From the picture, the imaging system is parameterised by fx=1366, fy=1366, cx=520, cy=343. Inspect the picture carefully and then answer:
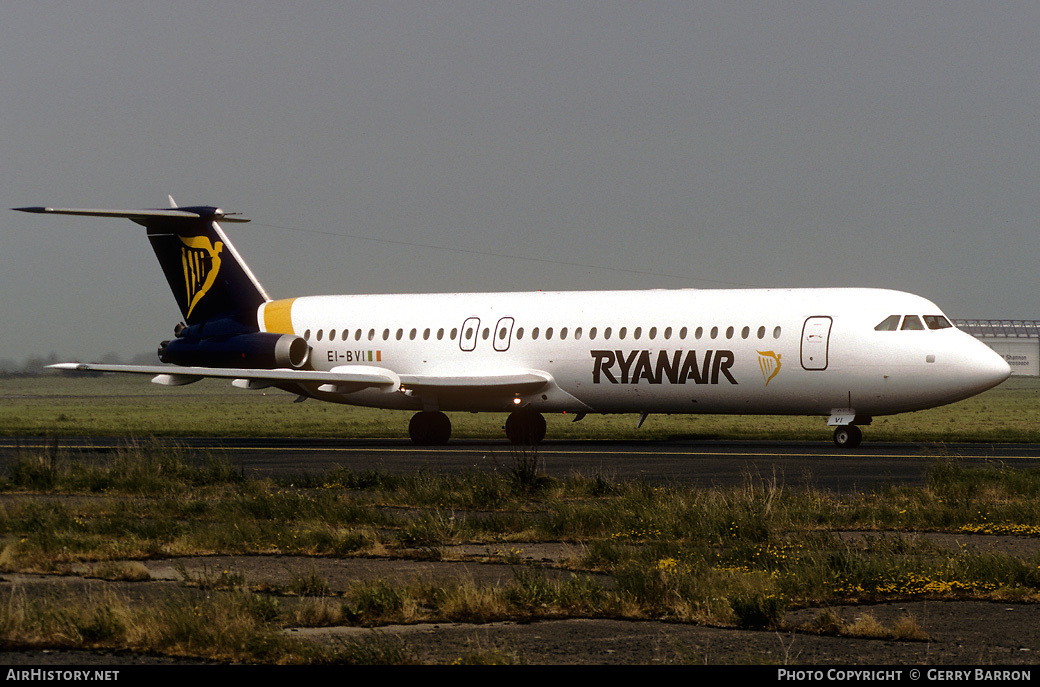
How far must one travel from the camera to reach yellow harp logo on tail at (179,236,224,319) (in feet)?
123

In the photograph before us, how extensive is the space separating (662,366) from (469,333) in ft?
19.8

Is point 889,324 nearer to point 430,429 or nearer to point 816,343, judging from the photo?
point 816,343

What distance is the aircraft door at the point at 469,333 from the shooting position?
115ft

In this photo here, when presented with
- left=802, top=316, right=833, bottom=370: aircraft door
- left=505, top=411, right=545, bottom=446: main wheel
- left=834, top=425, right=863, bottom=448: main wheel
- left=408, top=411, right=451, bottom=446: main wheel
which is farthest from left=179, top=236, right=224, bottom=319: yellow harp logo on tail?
left=834, top=425, right=863, bottom=448: main wheel

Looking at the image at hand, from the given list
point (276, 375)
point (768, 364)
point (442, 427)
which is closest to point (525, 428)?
point (442, 427)

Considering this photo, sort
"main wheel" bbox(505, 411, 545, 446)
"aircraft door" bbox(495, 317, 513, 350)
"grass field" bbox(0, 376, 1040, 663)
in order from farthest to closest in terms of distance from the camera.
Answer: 1. "main wheel" bbox(505, 411, 545, 446)
2. "aircraft door" bbox(495, 317, 513, 350)
3. "grass field" bbox(0, 376, 1040, 663)

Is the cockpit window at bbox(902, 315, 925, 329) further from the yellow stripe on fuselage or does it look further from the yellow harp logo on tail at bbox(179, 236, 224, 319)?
the yellow harp logo on tail at bbox(179, 236, 224, 319)

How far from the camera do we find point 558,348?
109 ft

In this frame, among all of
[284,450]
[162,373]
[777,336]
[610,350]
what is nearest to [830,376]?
[777,336]

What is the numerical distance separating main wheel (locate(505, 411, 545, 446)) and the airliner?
0.04m

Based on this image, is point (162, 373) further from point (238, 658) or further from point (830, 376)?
point (238, 658)

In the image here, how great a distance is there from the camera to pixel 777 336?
2988cm

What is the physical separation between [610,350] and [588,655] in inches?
931

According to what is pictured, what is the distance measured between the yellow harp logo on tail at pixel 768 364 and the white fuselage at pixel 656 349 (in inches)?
1.3
